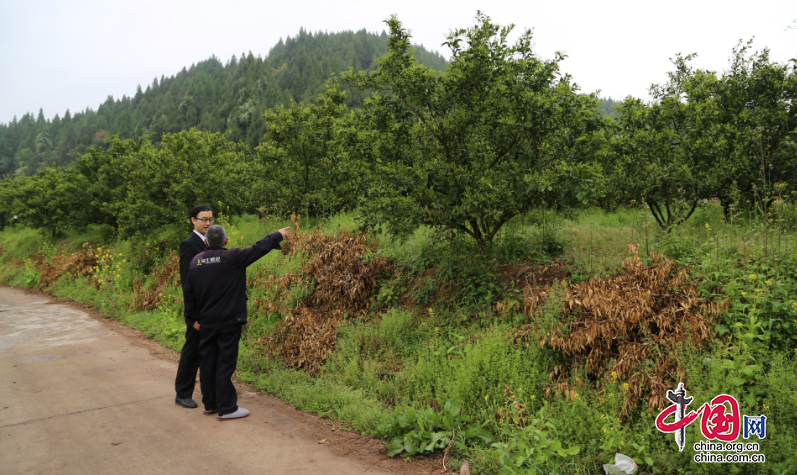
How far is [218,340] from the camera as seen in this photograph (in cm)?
541

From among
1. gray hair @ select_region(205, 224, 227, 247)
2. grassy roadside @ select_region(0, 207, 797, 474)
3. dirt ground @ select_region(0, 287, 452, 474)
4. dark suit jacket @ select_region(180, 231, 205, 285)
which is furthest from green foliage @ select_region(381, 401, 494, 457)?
dark suit jacket @ select_region(180, 231, 205, 285)

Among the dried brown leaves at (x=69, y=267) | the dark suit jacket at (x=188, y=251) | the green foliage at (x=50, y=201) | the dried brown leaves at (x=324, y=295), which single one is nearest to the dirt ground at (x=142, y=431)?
the dried brown leaves at (x=324, y=295)

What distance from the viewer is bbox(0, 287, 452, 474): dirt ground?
13.7 ft

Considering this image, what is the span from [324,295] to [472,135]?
3974 millimetres

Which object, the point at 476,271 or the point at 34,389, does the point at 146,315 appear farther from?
the point at 476,271

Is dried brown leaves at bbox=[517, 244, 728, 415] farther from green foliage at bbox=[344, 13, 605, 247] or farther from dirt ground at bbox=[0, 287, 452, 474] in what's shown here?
dirt ground at bbox=[0, 287, 452, 474]

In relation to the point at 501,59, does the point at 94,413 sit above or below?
below

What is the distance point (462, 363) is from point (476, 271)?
2106 millimetres

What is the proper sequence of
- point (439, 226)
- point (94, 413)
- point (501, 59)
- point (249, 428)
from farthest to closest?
point (439, 226)
point (501, 59)
point (94, 413)
point (249, 428)

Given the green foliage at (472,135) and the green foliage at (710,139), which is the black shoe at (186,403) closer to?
the green foliage at (472,135)

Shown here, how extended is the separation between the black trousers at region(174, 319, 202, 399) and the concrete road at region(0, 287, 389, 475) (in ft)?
0.72

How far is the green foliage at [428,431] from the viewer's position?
448cm

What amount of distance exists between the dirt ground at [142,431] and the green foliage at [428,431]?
0.14m

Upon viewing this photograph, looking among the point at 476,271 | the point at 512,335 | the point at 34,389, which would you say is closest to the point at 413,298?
the point at 476,271
